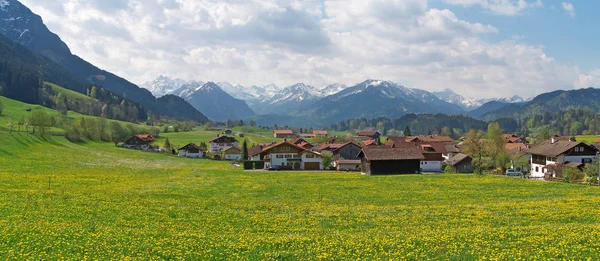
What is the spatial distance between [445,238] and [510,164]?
10120cm

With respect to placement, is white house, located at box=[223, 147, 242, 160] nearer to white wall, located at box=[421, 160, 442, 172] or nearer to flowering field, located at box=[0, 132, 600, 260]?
white wall, located at box=[421, 160, 442, 172]

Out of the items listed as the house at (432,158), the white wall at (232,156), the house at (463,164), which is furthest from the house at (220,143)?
the house at (463,164)

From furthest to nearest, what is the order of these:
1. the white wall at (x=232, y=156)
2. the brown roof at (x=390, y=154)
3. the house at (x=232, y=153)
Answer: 1. the house at (x=232, y=153)
2. the white wall at (x=232, y=156)
3. the brown roof at (x=390, y=154)

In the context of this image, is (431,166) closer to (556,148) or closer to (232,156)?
(556,148)

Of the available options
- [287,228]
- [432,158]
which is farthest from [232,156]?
[287,228]

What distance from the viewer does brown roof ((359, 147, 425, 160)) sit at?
3376 inches

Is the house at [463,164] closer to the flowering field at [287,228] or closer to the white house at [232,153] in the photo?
the flowering field at [287,228]

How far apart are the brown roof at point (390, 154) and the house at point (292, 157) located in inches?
785

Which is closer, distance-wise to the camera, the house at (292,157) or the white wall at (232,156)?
the house at (292,157)

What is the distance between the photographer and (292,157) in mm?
107250

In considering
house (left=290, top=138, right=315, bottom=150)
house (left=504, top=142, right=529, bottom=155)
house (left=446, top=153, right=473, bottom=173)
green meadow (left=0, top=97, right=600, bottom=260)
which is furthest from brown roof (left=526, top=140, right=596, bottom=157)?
house (left=290, top=138, right=315, bottom=150)

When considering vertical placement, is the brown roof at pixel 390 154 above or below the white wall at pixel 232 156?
above

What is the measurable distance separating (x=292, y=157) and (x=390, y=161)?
95.5 feet

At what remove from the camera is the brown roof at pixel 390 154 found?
85756mm
